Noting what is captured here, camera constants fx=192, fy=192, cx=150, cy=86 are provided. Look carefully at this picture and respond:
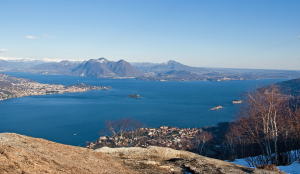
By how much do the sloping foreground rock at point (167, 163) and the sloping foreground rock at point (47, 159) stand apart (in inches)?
17.9

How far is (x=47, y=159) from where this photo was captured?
3537 mm

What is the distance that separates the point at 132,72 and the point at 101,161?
180418 millimetres

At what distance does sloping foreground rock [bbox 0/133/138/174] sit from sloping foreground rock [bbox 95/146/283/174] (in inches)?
17.9

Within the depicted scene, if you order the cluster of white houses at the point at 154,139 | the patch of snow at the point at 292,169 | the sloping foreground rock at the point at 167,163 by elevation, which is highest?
the sloping foreground rock at the point at 167,163

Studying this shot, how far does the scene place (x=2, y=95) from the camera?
55625 millimetres

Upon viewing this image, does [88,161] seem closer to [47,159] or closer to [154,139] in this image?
[47,159]

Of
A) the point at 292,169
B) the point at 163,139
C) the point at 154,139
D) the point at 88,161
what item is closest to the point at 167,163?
the point at 88,161

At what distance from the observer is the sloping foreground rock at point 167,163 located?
4.27 m

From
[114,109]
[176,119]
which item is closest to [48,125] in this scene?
[114,109]

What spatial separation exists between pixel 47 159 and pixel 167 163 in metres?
2.62

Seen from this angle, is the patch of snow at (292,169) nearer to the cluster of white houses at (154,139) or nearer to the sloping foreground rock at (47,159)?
the sloping foreground rock at (47,159)

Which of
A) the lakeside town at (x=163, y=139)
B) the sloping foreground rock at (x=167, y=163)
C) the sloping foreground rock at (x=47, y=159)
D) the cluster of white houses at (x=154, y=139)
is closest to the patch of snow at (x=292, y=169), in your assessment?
the sloping foreground rock at (x=167, y=163)

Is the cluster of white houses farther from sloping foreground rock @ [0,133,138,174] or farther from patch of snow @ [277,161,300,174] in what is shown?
sloping foreground rock @ [0,133,138,174]

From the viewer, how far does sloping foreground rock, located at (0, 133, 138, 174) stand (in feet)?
9.73
